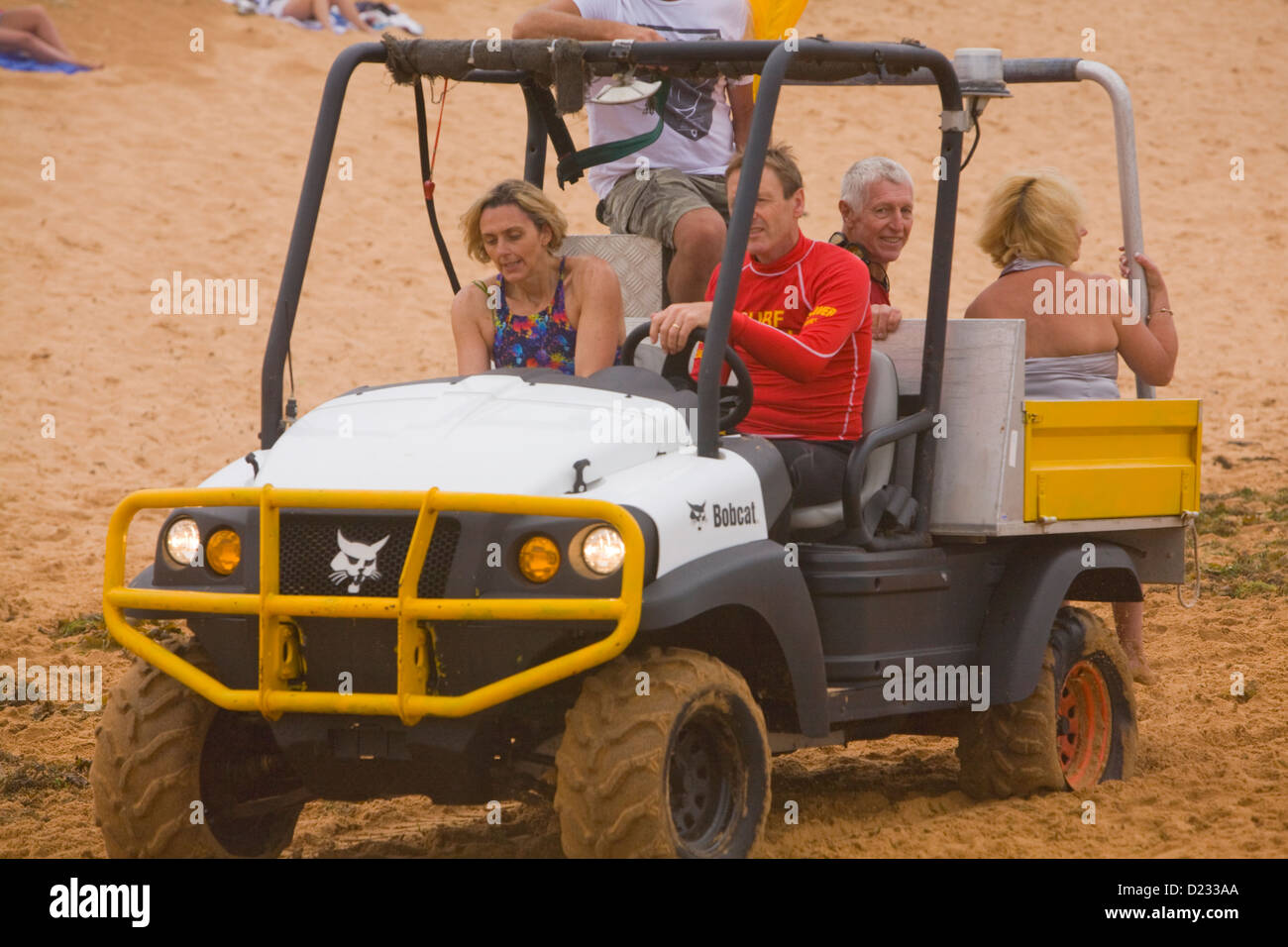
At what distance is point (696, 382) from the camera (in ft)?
17.9

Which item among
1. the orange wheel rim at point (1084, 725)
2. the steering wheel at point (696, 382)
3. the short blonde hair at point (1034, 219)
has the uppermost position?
the short blonde hair at point (1034, 219)

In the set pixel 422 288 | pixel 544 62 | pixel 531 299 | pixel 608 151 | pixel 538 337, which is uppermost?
pixel 422 288

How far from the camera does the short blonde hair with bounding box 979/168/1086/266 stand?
6289mm

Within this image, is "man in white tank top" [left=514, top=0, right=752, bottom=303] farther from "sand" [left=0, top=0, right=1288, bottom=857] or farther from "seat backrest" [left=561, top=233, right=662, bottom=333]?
"sand" [left=0, top=0, right=1288, bottom=857]

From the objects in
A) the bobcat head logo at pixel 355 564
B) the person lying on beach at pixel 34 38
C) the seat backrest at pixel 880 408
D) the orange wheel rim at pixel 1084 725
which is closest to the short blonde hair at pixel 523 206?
the seat backrest at pixel 880 408

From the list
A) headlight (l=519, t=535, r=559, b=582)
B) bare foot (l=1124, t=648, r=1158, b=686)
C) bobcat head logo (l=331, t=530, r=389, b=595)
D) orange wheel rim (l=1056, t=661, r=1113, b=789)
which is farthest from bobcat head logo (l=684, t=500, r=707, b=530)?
bare foot (l=1124, t=648, r=1158, b=686)

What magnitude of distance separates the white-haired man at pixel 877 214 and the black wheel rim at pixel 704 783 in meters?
2.30

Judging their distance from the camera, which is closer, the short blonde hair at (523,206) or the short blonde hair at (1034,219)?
the short blonde hair at (523,206)

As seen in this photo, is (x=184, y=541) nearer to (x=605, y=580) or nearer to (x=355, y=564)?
(x=355, y=564)

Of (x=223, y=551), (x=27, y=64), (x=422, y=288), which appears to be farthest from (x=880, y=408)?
(x=27, y=64)

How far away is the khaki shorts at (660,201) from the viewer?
6266mm

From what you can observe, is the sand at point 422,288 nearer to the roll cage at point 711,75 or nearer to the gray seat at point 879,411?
the roll cage at point 711,75

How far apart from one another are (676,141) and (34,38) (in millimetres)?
17192

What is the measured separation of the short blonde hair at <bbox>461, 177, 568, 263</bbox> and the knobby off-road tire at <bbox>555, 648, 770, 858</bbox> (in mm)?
1571
